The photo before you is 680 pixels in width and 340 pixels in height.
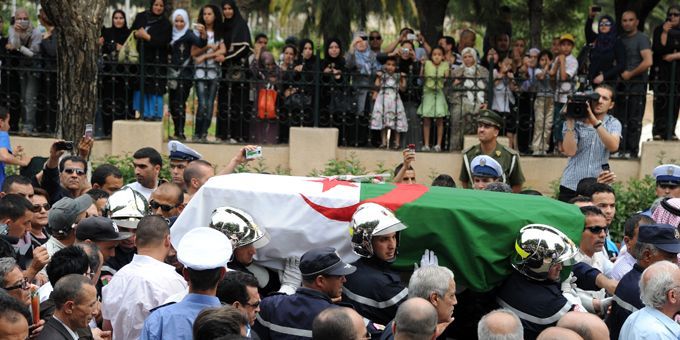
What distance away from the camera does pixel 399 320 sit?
530 centimetres

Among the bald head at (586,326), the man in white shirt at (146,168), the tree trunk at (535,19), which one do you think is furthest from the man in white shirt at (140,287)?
the tree trunk at (535,19)

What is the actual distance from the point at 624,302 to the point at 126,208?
118 inches

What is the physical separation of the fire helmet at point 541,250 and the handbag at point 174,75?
6586 mm

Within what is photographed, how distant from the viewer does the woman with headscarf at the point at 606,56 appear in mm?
11852

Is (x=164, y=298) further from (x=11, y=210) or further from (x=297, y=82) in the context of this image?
(x=297, y=82)

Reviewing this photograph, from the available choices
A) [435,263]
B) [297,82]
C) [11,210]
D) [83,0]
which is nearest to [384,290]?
[435,263]

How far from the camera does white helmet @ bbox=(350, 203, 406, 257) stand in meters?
6.21

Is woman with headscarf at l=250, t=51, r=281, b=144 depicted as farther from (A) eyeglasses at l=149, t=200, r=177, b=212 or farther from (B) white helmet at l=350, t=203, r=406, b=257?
(B) white helmet at l=350, t=203, r=406, b=257

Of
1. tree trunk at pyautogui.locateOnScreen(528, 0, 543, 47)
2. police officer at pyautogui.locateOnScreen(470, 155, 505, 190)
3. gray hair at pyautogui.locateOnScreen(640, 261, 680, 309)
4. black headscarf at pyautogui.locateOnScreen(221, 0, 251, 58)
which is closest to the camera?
gray hair at pyautogui.locateOnScreen(640, 261, 680, 309)

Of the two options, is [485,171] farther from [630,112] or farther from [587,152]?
[630,112]

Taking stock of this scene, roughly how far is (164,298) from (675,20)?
24.7ft

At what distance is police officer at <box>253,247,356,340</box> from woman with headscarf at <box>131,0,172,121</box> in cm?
655

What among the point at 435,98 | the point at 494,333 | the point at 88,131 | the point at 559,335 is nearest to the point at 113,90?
the point at 88,131

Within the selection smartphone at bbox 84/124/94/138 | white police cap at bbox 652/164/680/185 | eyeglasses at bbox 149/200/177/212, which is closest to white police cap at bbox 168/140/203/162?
smartphone at bbox 84/124/94/138
